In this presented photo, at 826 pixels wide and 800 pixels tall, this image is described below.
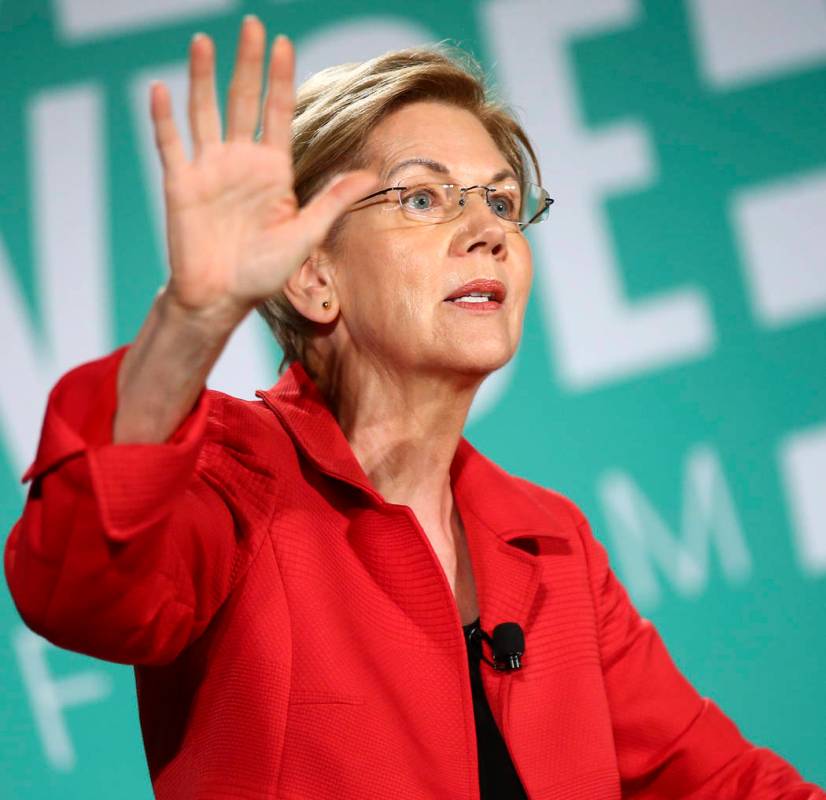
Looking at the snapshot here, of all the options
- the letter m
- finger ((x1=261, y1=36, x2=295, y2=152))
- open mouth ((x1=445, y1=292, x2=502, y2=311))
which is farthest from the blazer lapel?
the letter m

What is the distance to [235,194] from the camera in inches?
41.8

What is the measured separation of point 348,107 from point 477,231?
0.92ft

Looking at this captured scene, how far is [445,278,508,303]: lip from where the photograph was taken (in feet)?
5.13

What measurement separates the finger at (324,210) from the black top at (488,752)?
673mm

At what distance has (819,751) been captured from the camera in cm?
283

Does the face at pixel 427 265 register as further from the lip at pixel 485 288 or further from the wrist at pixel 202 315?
the wrist at pixel 202 315

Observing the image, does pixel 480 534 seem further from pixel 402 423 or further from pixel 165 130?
pixel 165 130

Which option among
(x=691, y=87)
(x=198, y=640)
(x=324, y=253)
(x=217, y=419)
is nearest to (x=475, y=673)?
(x=198, y=640)

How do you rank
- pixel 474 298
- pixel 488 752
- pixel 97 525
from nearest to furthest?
1. pixel 97 525
2. pixel 488 752
3. pixel 474 298

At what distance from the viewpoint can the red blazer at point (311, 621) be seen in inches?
40.6

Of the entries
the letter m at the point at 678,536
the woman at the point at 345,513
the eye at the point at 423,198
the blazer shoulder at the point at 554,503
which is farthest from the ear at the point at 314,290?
the letter m at the point at 678,536

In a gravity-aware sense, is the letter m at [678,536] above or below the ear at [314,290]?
below

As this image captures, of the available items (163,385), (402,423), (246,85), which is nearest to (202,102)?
(246,85)

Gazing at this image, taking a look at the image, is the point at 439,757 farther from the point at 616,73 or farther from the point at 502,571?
the point at 616,73
